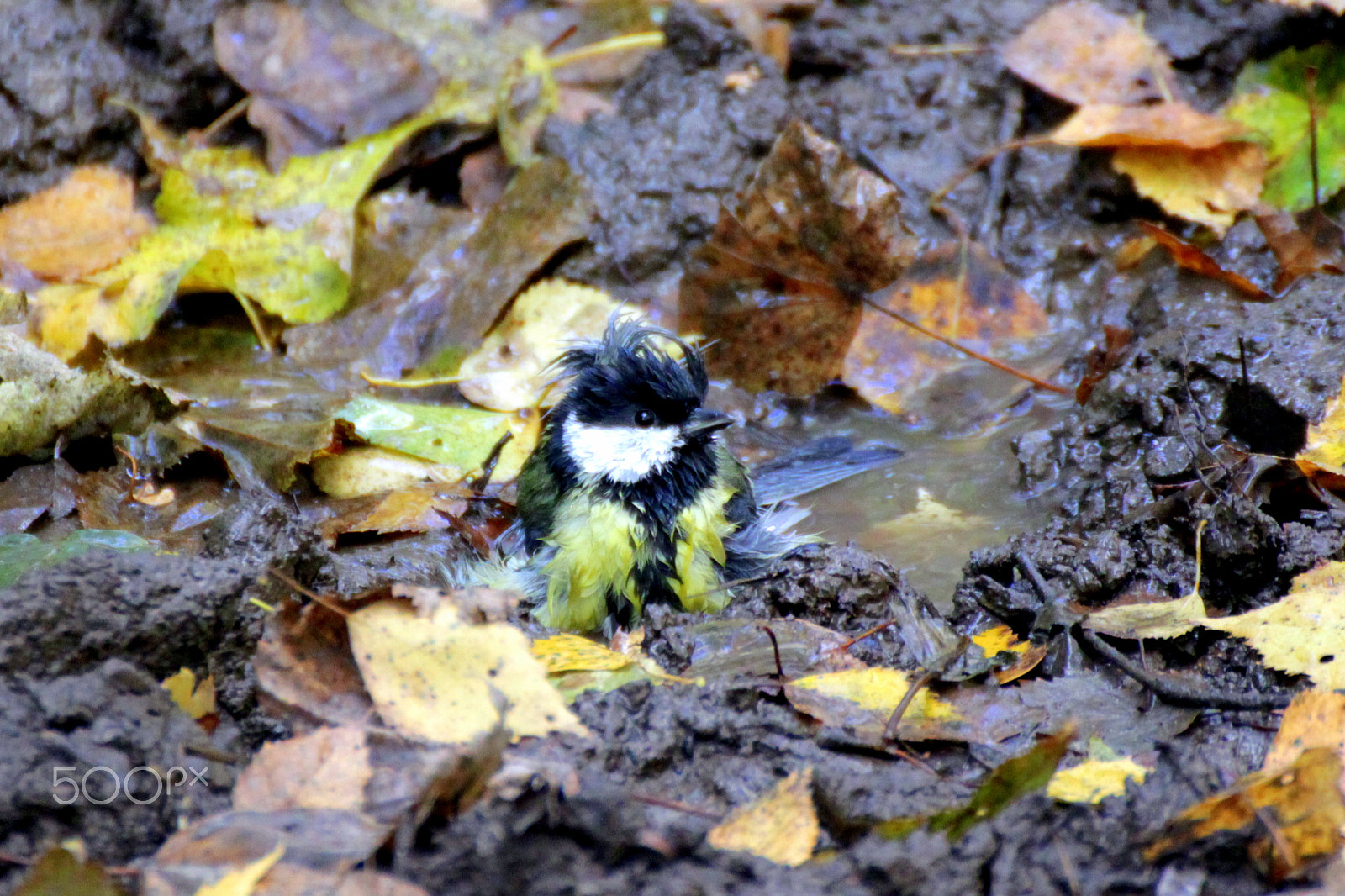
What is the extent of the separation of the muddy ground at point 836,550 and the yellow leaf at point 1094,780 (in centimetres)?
6

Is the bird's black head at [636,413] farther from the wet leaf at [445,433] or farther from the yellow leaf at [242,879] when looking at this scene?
the yellow leaf at [242,879]

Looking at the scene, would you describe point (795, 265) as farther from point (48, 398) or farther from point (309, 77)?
point (48, 398)

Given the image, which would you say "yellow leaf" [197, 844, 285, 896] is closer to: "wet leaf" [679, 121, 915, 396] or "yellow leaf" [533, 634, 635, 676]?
"yellow leaf" [533, 634, 635, 676]

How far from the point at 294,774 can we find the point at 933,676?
4.52 feet

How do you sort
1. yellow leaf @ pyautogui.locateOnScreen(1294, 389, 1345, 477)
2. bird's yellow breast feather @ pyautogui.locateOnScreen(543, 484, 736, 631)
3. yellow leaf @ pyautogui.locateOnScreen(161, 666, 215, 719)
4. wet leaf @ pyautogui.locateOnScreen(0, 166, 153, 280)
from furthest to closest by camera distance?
wet leaf @ pyautogui.locateOnScreen(0, 166, 153, 280) < bird's yellow breast feather @ pyautogui.locateOnScreen(543, 484, 736, 631) < yellow leaf @ pyautogui.locateOnScreen(1294, 389, 1345, 477) < yellow leaf @ pyautogui.locateOnScreen(161, 666, 215, 719)

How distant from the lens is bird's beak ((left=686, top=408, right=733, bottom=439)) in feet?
11.7

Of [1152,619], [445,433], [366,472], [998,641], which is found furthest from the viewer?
[445,433]

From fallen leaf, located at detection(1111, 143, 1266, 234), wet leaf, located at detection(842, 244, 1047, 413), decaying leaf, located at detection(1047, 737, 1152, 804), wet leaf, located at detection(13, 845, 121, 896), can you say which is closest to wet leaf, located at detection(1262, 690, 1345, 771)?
decaying leaf, located at detection(1047, 737, 1152, 804)

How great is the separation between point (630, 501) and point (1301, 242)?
9.63 ft

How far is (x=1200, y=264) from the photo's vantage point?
180 inches

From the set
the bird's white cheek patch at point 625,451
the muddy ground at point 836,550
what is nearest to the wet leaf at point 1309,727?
the muddy ground at point 836,550

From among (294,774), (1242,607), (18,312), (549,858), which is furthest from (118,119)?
(1242,607)

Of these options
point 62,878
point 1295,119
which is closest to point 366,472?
point 62,878

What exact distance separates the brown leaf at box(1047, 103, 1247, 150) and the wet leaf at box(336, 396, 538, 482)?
102 inches
